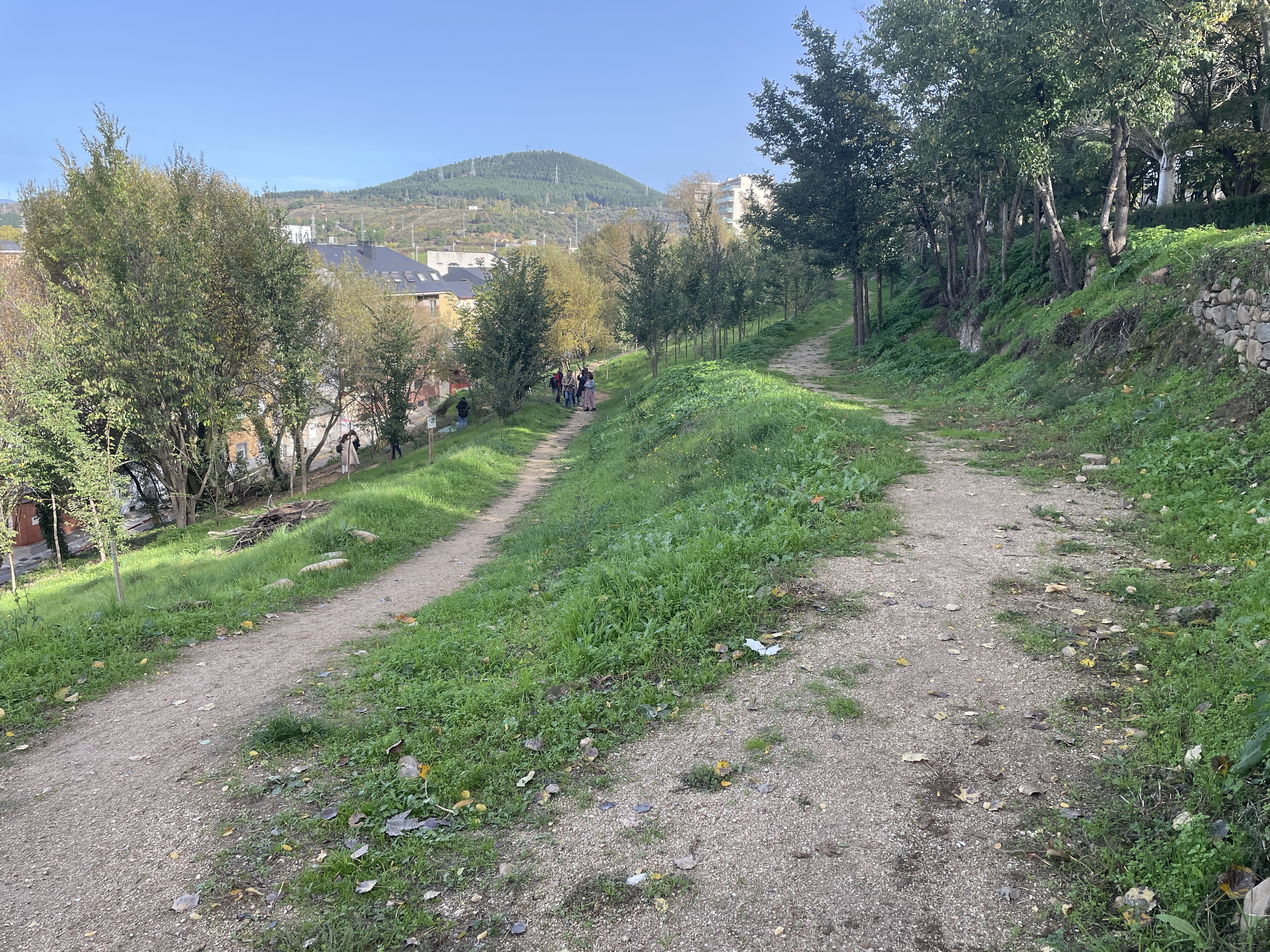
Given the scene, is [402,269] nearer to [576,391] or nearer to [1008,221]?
[576,391]

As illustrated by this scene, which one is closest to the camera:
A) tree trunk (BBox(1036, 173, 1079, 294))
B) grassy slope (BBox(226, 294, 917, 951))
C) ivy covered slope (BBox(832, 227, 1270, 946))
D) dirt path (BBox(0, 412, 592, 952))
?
ivy covered slope (BBox(832, 227, 1270, 946))

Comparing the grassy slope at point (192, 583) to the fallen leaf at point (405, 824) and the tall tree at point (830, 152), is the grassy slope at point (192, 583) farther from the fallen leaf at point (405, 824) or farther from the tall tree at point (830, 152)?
the tall tree at point (830, 152)

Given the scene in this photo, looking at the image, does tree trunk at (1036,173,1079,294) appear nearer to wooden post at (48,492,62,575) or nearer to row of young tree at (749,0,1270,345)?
row of young tree at (749,0,1270,345)

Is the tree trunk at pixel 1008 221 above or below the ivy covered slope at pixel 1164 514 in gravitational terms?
above

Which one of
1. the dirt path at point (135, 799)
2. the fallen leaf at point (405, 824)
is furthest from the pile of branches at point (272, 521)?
the fallen leaf at point (405, 824)

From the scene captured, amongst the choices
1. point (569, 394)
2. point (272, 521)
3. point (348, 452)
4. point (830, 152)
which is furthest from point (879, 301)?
point (272, 521)

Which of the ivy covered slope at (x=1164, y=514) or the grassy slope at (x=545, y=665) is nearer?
the ivy covered slope at (x=1164, y=514)

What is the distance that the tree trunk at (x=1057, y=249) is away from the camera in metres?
17.0

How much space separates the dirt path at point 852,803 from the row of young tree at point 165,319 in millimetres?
14944

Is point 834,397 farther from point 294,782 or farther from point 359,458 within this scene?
point 359,458

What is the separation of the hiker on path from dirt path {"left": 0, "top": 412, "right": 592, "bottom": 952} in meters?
19.9

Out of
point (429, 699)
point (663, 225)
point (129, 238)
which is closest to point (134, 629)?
point (429, 699)

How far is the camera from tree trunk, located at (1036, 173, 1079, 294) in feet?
55.8

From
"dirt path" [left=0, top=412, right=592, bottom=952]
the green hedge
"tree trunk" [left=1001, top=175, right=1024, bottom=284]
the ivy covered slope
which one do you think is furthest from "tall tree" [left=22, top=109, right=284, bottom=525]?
the green hedge
